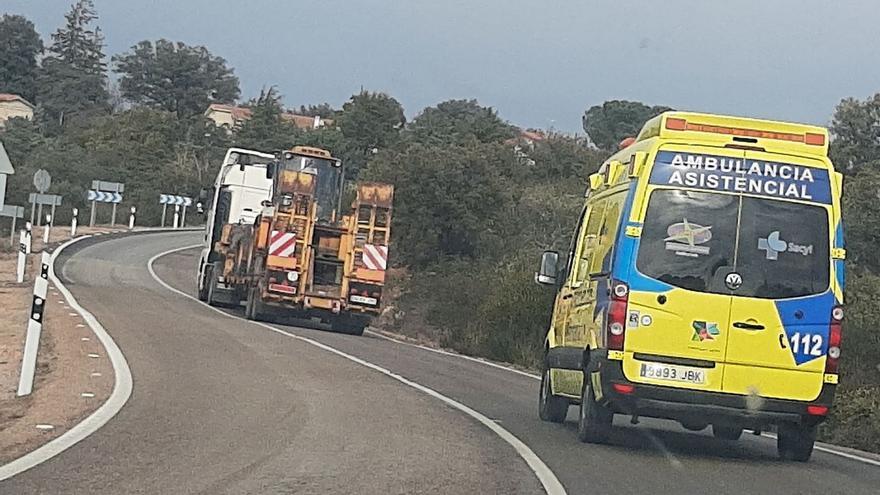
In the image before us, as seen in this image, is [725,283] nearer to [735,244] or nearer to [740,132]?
[735,244]

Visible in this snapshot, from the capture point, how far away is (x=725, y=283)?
11.3 m

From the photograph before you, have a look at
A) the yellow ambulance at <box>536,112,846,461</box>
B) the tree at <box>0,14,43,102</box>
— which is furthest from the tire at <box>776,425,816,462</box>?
the tree at <box>0,14,43,102</box>

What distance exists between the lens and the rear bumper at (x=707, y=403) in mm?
11141

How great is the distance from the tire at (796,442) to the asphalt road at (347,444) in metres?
0.26

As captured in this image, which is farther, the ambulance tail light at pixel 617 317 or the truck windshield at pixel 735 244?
the truck windshield at pixel 735 244

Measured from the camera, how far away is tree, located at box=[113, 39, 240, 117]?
110562 millimetres

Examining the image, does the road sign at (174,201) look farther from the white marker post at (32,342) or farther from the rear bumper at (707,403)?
the rear bumper at (707,403)

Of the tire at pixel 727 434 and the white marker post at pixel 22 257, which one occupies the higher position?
the white marker post at pixel 22 257

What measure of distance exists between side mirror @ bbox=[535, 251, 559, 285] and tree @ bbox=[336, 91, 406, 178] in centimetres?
5842

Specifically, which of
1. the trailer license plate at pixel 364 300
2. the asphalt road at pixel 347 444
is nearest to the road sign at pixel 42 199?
the trailer license plate at pixel 364 300

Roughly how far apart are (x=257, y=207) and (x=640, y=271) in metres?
21.3

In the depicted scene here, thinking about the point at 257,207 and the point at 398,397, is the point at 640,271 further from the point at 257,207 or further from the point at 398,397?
the point at 257,207

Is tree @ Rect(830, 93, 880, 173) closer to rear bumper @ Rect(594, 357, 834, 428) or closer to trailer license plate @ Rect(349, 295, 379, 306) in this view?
trailer license plate @ Rect(349, 295, 379, 306)

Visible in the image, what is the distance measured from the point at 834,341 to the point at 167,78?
104 meters
